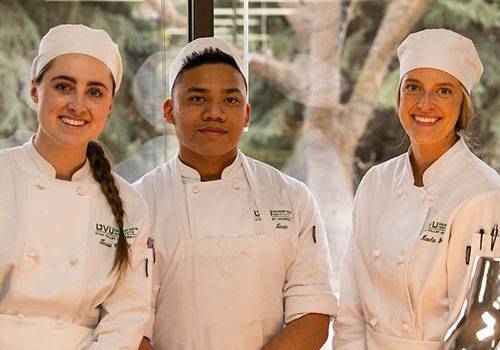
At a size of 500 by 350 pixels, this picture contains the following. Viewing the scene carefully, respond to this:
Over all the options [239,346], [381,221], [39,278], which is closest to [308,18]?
[381,221]

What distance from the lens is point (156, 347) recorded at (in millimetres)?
2334

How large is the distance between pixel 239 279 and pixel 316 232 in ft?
0.96

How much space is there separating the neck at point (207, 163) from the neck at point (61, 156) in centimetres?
40

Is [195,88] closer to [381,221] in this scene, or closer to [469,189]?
[381,221]

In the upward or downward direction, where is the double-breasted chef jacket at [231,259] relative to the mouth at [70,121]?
downward

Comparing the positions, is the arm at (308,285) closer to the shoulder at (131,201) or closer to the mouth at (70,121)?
the shoulder at (131,201)

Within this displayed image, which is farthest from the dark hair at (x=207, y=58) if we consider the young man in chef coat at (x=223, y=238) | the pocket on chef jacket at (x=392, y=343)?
the pocket on chef jacket at (x=392, y=343)

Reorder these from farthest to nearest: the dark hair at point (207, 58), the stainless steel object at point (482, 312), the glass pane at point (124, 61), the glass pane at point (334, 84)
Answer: the glass pane at point (334, 84) < the glass pane at point (124, 61) < the dark hair at point (207, 58) < the stainless steel object at point (482, 312)

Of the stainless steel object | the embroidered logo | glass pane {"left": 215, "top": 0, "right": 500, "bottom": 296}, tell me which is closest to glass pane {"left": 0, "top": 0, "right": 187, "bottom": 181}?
glass pane {"left": 215, "top": 0, "right": 500, "bottom": 296}

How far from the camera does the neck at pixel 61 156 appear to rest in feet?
6.77

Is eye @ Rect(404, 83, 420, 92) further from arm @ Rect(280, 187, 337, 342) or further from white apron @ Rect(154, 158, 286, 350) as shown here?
white apron @ Rect(154, 158, 286, 350)

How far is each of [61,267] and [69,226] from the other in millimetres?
104

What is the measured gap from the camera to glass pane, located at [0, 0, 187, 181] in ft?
9.21

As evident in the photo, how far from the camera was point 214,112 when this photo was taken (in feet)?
7.60
